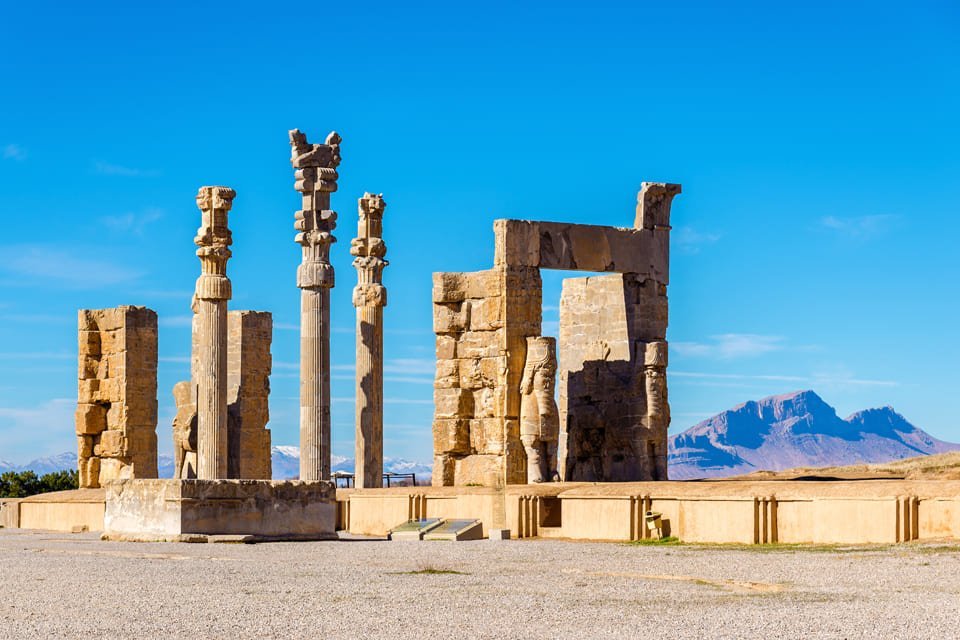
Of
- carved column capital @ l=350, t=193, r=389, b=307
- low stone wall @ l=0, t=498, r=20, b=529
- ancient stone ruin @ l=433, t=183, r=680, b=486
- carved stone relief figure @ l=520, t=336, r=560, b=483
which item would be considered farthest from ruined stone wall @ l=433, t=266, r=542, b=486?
low stone wall @ l=0, t=498, r=20, b=529

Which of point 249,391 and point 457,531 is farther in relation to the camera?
point 249,391

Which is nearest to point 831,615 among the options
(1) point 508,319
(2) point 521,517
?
(2) point 521,517

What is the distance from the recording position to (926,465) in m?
29.4

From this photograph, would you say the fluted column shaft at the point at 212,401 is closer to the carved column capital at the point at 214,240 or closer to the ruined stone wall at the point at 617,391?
the carved column capital at the point at 214,240

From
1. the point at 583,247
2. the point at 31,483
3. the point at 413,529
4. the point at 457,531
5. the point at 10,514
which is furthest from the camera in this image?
the point at 31,483

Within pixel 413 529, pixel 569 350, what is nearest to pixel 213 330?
pixel 569 350

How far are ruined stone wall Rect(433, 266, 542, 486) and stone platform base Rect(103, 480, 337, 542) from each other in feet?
20.1

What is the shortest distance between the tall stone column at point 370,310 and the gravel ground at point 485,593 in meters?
12.9

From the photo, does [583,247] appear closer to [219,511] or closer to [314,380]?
[314,380]

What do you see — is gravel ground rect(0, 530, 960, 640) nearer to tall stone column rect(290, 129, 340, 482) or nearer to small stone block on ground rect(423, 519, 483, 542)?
small stone block on ground rect(423, 519, 483, 542)

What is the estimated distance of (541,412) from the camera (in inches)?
1029

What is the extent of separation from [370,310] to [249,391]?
2.69 metres

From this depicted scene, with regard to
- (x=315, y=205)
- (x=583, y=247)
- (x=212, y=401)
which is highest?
(x=315, y=205)

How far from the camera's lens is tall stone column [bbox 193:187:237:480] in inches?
1088
